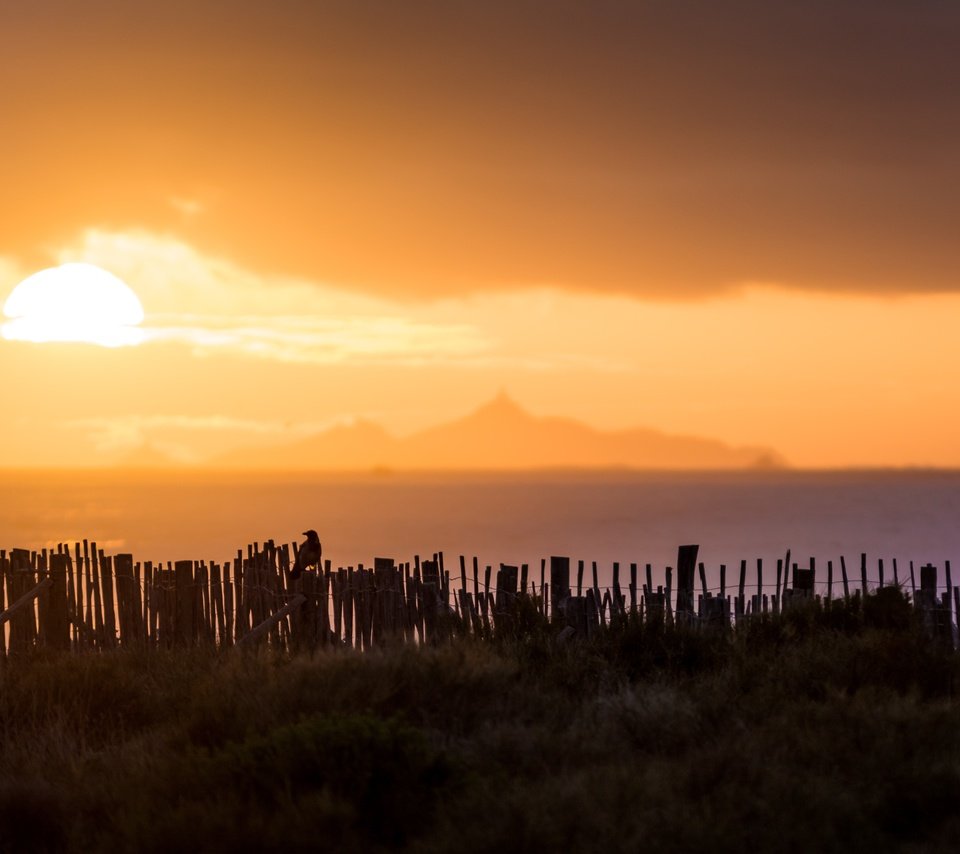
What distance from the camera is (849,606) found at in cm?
1136

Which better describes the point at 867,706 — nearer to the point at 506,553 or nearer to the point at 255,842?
the point at 255,842

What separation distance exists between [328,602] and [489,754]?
513 cm

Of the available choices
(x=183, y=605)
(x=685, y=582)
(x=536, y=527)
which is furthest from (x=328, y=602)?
(x=536, y=527)

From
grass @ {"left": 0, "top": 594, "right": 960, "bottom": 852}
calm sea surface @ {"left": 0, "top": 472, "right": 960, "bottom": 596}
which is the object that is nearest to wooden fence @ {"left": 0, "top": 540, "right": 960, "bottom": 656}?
grass @ {"left": 0, "top": 594, "right": 960, "bottom": 852}

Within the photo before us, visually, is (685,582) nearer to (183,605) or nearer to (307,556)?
(307,556)

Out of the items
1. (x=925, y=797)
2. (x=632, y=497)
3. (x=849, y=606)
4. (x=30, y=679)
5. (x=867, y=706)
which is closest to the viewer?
(x=925, y=797)

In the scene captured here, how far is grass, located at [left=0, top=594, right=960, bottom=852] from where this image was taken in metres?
6.46

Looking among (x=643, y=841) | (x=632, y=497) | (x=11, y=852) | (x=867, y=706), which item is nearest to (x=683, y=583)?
(x=867, y=706)

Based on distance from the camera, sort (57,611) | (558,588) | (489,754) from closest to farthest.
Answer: (489,754) → (558,588) → (57,611)

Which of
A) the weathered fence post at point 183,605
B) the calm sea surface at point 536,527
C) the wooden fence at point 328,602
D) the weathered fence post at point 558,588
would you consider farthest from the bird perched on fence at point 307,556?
the calm sea surface at point 536,527

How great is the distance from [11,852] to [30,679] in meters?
3.24

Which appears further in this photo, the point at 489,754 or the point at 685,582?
the point at 685,582

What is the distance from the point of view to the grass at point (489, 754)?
21.2 feet

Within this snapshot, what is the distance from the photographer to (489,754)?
296 inches
